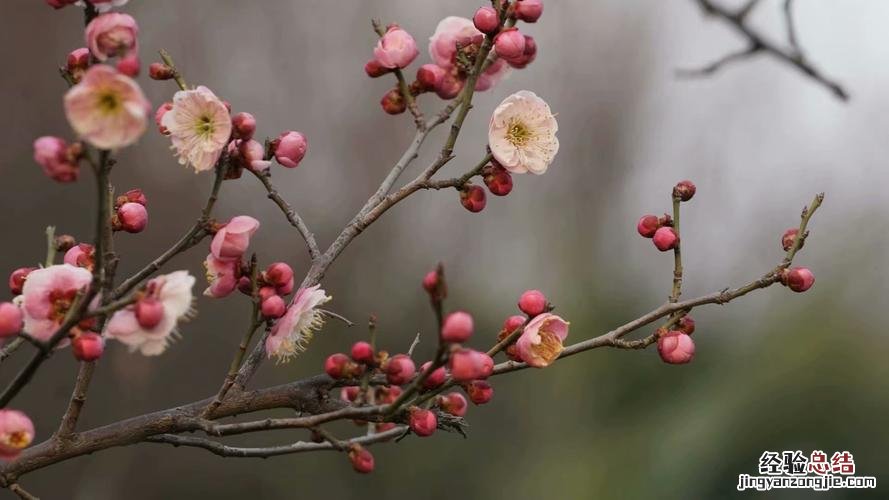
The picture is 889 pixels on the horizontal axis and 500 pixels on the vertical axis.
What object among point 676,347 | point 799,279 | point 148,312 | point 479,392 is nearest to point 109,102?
point 148,312

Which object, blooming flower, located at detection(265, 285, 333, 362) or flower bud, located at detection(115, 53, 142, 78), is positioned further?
blooming flower, located at detection(265, 285, 333, 362)

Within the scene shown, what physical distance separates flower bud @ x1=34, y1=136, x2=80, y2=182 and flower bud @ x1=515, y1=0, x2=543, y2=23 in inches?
16.5

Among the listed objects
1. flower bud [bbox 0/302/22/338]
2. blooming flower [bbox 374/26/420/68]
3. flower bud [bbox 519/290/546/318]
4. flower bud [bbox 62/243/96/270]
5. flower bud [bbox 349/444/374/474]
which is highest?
blooming flower [bbox 374/26/420/68]

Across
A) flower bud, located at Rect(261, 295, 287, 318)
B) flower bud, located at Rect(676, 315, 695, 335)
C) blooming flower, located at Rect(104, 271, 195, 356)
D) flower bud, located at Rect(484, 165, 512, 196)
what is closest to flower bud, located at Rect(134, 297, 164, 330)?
blooming flower, located at Rect(104, 271, 195, 356)

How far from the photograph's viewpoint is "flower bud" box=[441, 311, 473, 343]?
52cm

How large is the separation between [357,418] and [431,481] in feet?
13.1

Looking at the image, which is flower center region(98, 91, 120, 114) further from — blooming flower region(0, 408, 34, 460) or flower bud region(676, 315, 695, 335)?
flower bud region(676, 315, 695, 335)

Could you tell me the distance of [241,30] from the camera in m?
4.62

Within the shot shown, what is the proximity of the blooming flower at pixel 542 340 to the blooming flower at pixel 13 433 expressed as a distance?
13.8 inches

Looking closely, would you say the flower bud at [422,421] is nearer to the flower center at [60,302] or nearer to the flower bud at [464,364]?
the flower bud at [464,364]

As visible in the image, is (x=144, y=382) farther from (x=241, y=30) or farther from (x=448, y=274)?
(x=241, y=30)

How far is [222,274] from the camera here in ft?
2.29

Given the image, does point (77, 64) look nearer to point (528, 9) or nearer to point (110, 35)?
point (110, 35)

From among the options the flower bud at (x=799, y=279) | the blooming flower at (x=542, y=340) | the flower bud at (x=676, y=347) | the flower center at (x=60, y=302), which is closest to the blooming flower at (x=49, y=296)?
the flower center at (x=60, y=302)
